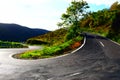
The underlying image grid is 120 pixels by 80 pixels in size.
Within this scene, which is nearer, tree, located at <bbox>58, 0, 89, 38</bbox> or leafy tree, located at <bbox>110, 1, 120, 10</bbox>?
tree, located at <bbox>58, 0, 89, 38</bbox>

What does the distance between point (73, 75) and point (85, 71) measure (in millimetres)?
1520

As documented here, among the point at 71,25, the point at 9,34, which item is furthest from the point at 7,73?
the point at 9,34

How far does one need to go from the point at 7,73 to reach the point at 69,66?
465 centimetres

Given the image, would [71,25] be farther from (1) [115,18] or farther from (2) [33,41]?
(2) [33,41]

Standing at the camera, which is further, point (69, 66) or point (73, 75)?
point (69, 66)

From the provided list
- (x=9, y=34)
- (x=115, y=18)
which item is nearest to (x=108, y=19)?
(x=115, y=18)

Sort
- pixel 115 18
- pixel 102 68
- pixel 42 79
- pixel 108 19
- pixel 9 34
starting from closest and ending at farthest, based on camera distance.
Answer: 1. pixel 42 79
2. pixel 102 68
3. pixel 115 18
4. pixel 108 19
5. pixel 9 34

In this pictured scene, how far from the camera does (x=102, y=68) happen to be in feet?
64.5

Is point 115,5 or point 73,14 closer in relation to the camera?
point 73,14

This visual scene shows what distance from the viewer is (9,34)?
643ft

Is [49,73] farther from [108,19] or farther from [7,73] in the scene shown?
[108,19]

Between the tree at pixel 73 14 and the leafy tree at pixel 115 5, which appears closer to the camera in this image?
the tree at pixel 73 14

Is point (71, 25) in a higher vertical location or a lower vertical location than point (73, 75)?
higher

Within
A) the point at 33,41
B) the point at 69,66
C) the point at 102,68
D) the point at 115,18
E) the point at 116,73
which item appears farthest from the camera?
the point at 33,41
